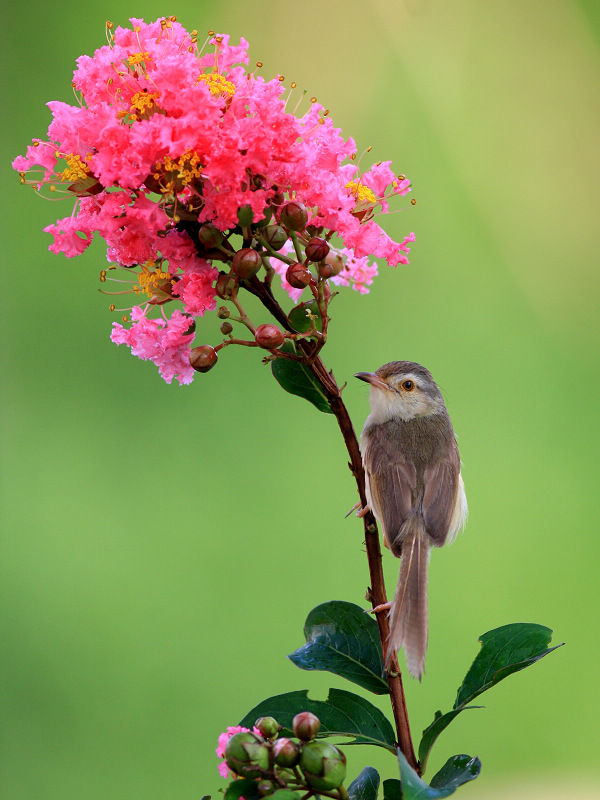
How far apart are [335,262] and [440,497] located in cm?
45

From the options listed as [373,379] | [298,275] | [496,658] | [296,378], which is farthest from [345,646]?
[373,379]

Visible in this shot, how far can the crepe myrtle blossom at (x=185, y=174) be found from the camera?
97cm

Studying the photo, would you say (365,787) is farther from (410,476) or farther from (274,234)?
(274,234)

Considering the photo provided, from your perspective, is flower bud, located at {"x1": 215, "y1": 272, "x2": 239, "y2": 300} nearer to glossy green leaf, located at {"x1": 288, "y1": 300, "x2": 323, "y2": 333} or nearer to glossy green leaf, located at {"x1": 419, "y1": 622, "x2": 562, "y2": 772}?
glossy green leaf, located at {"x1": 288, "y1": 300, "x2": 323, "y2": 333}

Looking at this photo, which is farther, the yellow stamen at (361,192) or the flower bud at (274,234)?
the yellow stamen at (361,192)

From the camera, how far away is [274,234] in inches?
39.9

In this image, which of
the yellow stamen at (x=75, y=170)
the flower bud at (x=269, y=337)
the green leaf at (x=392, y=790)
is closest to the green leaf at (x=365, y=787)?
the green leaf at (x=392, y=790)

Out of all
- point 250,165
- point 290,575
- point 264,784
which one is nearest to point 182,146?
point 250,165

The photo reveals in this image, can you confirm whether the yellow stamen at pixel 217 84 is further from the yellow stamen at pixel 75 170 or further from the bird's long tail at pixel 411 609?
the bird's long tail at pixel 411 609

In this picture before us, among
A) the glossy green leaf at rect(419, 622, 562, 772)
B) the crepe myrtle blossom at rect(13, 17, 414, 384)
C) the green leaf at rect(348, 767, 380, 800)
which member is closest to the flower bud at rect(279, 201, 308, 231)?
the crepe myrtle blossom at rect(13, 17, 414, 384)

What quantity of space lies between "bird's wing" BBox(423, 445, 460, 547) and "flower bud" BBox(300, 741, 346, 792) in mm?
537

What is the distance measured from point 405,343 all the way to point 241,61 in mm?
1996

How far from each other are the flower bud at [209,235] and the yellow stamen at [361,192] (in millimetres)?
212

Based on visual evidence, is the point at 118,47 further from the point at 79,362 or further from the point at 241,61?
the point at 79,362
